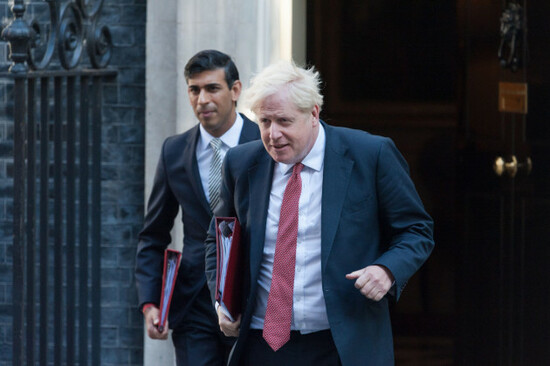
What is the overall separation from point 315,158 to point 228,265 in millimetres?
461

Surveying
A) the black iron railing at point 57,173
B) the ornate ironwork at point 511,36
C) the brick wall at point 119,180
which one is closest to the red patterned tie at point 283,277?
the black iron railing at point 57,173

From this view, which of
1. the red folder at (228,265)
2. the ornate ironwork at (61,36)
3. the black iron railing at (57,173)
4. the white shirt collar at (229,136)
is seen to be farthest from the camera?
the black iron railing at (57,173)

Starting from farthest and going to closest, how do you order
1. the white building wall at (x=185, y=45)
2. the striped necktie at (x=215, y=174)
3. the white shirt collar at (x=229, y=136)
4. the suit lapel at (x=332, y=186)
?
1. the white building wall at (x=185, y=45)
2. the white shirt collar at (x=229, y=136)
3. the striped necktie at (x=215, y=174)
4. the suit lapel at (x=332, y=186)

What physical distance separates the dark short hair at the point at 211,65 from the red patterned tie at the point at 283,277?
1085mm

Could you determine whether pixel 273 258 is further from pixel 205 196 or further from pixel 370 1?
pixel 370 1

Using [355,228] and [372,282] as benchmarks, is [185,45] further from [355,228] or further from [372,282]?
[372,282]

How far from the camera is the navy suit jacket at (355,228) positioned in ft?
12.5

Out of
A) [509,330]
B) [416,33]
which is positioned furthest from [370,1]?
[509,330]

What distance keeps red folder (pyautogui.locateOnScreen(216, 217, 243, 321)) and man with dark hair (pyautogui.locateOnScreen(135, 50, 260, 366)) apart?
774mm

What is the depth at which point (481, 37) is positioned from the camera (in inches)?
269

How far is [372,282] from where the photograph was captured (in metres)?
3.70

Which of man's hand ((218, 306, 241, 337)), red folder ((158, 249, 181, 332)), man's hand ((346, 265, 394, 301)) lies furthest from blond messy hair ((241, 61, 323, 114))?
red folder ((158, 249, 181, 332))

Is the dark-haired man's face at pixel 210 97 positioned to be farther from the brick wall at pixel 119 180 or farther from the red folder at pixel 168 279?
the brick wall at pixel 119 180

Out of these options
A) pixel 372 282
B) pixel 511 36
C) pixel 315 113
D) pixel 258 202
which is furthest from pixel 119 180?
pixel 372 282
